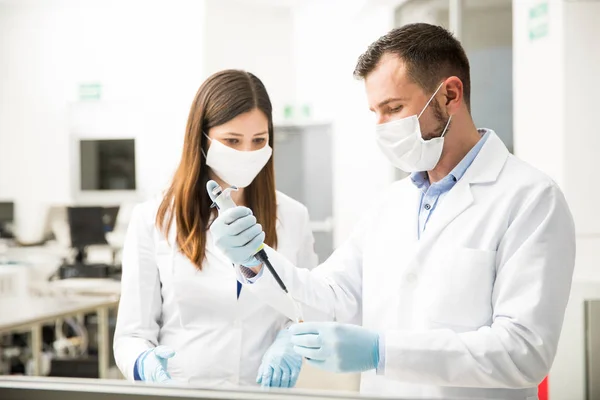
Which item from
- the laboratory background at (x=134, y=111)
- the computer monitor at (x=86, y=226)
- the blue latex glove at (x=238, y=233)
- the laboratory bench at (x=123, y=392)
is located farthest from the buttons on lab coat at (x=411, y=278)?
the computer monitor at (x=86, y=226)

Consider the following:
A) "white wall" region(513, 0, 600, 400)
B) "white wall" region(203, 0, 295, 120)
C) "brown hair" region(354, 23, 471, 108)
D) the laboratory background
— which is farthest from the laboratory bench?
"white wall" region(203, 0, 295, 120)

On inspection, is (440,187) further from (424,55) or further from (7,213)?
(7,213)

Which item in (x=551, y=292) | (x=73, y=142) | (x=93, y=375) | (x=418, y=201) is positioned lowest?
(x=93, y=375)

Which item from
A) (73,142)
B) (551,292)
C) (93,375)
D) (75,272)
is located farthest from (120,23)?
(551,292)

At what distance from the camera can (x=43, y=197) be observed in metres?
5.76

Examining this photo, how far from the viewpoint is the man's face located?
1129 mm

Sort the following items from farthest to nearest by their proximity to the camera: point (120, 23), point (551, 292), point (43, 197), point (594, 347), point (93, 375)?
point (43, 197) → point (120, 23) → point (93, 375) → point (594, 347) → point (551, 292)

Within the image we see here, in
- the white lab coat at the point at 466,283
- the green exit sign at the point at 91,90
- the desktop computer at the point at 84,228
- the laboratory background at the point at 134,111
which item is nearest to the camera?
the white lab coat at the point at 466,283

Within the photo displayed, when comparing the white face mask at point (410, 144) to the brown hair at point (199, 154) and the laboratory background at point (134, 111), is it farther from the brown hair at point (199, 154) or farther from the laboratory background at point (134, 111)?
the laboratory background at point (134, 111)

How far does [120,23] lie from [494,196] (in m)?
4.96

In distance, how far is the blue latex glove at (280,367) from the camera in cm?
119

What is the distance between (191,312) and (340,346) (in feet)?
1.52

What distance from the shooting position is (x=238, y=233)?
111cm

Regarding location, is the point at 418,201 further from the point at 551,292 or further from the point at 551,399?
the point at 551,399
